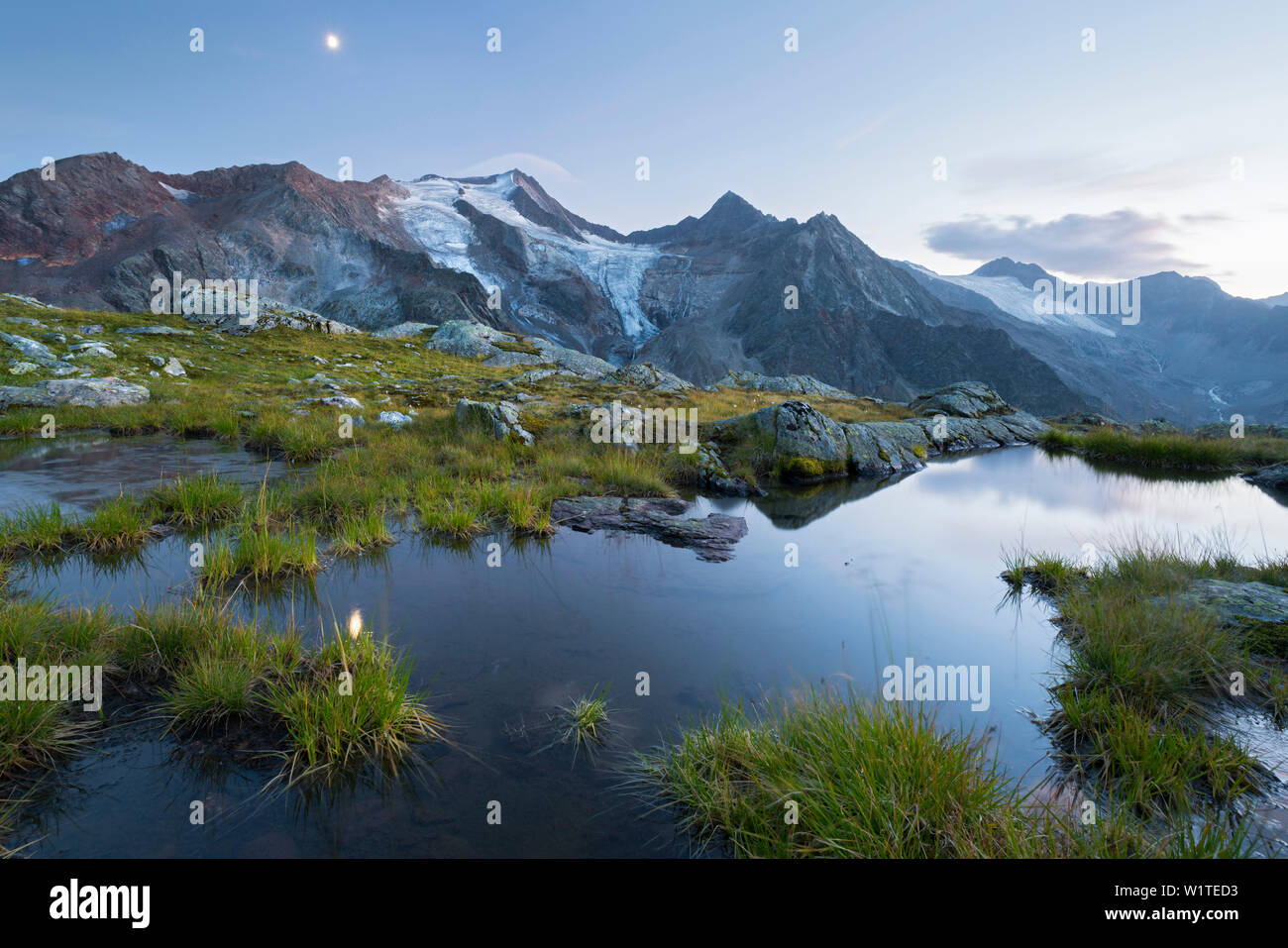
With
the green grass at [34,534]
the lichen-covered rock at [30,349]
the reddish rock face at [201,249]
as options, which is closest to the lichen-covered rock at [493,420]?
the green grass at [34,534]

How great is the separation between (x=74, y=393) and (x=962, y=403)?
4327cm

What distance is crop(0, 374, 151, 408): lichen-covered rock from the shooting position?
1850 centimetres

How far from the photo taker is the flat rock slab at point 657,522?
29.9ft

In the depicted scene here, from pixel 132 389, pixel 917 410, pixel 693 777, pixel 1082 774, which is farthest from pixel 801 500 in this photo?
pixel 917 410

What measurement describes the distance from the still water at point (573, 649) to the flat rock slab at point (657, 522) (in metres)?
0.32

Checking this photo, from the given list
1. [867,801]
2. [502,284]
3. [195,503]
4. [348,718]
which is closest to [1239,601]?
[867,801]

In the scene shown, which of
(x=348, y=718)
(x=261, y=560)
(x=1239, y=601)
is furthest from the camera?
(x=261, y=560)

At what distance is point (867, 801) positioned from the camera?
293 centimetres

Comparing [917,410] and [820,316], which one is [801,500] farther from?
[820,316]

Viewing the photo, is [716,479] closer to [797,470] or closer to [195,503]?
[797,470]

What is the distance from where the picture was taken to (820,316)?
152m

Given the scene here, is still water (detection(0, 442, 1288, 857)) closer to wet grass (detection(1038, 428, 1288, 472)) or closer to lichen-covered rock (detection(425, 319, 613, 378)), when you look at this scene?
wet grass (detection(1038, 428, 1288, 472))

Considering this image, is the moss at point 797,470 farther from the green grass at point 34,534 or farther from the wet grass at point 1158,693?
the green grass at point 34,534
